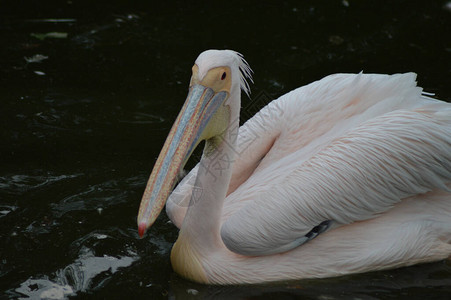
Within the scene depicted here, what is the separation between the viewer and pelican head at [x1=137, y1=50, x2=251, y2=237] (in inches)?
125

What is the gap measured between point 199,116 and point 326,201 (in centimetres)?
88

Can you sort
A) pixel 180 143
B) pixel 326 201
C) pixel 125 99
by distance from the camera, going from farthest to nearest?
pixel 125 99, pixel 326 201, pixel 180 143

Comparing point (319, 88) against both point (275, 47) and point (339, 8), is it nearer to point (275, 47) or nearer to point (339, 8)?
point (275, 47)

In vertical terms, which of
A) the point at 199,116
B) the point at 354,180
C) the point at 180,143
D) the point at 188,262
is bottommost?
the point at 188,262

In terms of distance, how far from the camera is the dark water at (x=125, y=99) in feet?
12.4

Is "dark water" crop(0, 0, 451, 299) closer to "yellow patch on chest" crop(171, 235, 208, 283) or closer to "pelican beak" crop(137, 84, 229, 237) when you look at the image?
"yellow patch on chest" crop(171, 235, 208, 283)

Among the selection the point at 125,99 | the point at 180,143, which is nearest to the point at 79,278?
the point at 180,143

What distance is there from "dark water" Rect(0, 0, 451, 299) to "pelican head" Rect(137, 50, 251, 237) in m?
0.83

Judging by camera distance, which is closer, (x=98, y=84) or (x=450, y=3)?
(x=98, y=84)

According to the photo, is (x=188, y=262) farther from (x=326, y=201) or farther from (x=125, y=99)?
(x=125, y=99)

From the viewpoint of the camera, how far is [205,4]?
782cm

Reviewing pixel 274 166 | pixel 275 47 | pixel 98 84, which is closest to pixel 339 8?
pixel 275 47

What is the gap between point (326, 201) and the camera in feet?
11.9

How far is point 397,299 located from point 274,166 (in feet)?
3.45
